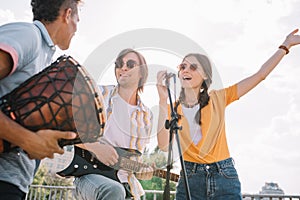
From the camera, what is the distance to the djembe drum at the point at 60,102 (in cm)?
137

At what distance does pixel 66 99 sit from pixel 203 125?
1.44 metres

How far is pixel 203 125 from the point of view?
104 inches

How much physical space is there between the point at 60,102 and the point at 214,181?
1432mm

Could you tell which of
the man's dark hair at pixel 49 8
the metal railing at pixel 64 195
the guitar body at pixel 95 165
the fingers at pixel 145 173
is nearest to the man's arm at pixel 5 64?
the man's dark hair at pixel 49 8

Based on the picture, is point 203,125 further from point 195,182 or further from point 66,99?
point 66,99

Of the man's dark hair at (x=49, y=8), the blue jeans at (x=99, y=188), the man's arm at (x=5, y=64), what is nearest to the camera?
the man's arm at (x=5, y=64)

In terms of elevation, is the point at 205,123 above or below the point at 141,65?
below

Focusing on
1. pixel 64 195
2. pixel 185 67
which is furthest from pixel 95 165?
pixel 64 195

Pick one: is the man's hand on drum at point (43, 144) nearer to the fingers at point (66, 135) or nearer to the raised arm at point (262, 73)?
the fingers at point (66, 135)

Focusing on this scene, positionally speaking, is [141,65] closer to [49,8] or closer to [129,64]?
[129,64]

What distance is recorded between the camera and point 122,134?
8.55 feet

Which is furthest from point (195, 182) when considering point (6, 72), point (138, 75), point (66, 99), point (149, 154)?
point (6, 72)

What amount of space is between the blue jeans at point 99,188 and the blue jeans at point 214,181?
468 millimetres

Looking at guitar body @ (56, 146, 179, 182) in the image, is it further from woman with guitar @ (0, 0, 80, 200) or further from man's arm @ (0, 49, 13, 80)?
man's arm @ (0, 49, 13, 80)
